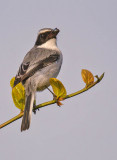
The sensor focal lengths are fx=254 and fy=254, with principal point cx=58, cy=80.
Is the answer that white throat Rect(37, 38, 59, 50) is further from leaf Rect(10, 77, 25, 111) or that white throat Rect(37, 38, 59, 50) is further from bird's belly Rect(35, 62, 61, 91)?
leaf Rect(10, 77, 25, 111)

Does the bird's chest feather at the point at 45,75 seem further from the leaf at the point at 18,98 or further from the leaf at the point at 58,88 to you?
the leaf at the point at 58,88

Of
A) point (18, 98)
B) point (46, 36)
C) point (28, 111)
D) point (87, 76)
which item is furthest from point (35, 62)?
point (87, 76)

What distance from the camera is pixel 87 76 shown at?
228cm

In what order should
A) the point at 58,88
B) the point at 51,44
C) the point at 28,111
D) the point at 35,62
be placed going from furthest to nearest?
the point at 51,44, the point at 35,62, the point at 28,111, the point at 58,88

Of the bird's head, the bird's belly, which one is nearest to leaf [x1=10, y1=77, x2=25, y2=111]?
the bird's belly

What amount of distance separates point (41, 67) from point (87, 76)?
75.4 inches

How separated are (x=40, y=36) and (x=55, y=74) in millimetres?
1118

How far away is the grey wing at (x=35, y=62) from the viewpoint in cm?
387

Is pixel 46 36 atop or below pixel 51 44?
atop

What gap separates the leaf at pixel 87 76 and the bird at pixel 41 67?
124cm

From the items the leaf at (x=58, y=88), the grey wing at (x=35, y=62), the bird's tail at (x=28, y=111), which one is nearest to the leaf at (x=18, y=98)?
the bird's tail at (x=28, y=111)

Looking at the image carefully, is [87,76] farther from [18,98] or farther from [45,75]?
[45,75]

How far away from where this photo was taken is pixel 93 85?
7.14ft

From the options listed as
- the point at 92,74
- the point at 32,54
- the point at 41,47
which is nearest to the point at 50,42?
the point at 41,47
